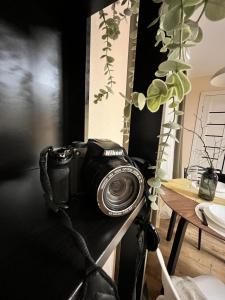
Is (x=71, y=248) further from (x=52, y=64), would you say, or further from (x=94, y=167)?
(x=52, y=64)

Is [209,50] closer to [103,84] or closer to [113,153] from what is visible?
[103,84]

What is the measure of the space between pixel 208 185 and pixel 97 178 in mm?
898

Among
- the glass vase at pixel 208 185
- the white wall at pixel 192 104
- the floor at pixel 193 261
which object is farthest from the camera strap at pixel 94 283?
the white wall at pixel 192 104

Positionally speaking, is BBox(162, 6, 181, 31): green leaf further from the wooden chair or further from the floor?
the floor

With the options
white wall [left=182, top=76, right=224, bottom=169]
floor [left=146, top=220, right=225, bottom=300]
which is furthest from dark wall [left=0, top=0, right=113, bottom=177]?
white wall [left=182, top=76, right=224, bottom=169]

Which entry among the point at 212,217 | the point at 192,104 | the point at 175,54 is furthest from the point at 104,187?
the point at 192,104

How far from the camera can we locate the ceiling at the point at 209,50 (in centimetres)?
126

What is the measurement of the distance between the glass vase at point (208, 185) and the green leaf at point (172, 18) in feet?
3.23

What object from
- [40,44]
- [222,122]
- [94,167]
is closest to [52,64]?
[40,44]

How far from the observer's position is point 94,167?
33 centimetres

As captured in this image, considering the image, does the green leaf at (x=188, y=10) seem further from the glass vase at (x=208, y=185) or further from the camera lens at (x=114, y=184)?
the glass vase at (x=208, y=185)

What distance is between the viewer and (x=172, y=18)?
172 millimetres

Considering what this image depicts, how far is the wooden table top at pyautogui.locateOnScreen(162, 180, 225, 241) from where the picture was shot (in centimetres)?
73

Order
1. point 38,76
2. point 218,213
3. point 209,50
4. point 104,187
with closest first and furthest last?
1. point 104,187
2. point 38,76
3. point 218,213
4. point 209,50
